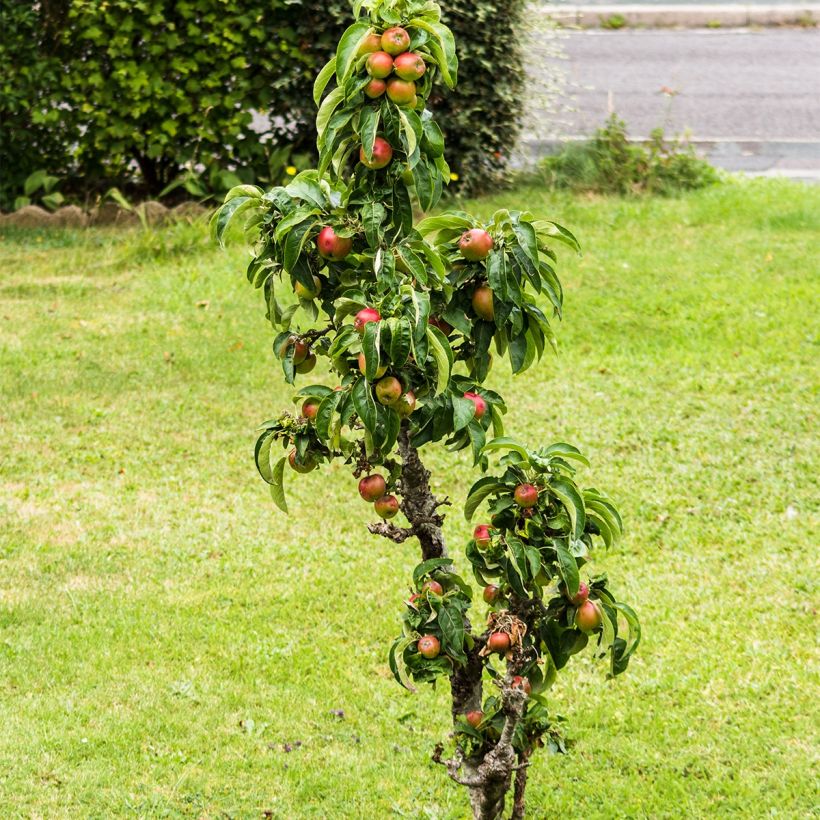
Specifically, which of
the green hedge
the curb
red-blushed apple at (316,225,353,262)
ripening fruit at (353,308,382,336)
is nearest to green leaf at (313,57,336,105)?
red-blushed apple at (316,225,353,262)

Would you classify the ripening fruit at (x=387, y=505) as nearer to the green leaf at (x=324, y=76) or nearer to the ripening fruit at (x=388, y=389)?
the ripening fruit at (x=388, y=389)

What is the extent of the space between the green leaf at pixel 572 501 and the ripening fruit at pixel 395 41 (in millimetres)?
1098

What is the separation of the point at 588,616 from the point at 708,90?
38.0ft

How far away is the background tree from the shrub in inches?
278

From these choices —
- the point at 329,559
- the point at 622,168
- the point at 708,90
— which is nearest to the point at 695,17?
the point at 708,90

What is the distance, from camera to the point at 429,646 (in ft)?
10.8

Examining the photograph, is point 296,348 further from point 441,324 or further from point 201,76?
point 201,76

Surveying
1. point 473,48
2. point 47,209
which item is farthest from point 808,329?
point 47,209

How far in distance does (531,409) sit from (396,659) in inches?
141

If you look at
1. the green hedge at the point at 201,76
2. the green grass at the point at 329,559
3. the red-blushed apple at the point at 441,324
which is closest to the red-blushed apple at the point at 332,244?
the red-blushed apple at the point at 441,324

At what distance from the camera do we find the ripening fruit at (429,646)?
3301 mm

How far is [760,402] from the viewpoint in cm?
685

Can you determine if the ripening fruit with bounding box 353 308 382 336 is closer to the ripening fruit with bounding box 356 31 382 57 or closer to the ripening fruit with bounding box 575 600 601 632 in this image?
the ripening fruit with bounding box 356 31 382 57

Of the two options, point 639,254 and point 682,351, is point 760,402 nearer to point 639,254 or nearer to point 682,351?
point 682,351
